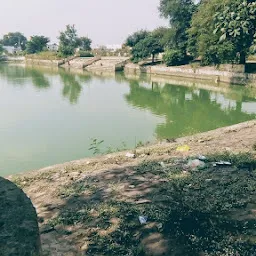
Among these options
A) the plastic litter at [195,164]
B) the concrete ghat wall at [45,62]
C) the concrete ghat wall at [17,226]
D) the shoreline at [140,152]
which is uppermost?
the concrete ghat wall at [45,62]

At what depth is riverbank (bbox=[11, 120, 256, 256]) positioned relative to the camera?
2.97 metres

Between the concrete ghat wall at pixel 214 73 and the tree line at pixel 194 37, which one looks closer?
the tree line at pixel 194 37

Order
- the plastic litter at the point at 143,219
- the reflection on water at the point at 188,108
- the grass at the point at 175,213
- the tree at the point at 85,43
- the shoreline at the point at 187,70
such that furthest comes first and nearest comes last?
the tree at the point at 85,43 → the shoreline at the point at 187,70 → the reflection on water at the point at 188,108 → the plastic litter at the point at 143,219 → the grass at the point at 175,213

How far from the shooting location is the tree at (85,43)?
61188 millimetres

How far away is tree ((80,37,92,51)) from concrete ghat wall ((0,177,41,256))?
199 feet

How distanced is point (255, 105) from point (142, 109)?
17.7 ft

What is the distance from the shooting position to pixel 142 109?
14.6 metres

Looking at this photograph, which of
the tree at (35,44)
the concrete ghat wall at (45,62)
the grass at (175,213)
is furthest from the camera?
the tree at (35,44)

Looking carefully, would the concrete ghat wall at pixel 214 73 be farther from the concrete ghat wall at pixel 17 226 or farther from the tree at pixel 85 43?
the tree at pixel 85 43

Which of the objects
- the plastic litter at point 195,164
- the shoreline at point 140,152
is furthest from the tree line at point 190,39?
the plastic litter at point 195,164

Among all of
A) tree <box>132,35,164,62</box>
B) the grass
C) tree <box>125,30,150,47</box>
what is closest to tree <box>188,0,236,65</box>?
tree <box>132,35,164,62</box>

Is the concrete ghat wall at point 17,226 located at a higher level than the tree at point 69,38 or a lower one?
lower

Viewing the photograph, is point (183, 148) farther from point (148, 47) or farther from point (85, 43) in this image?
point (85, 43)

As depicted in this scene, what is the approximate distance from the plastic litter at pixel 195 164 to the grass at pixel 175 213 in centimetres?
20
